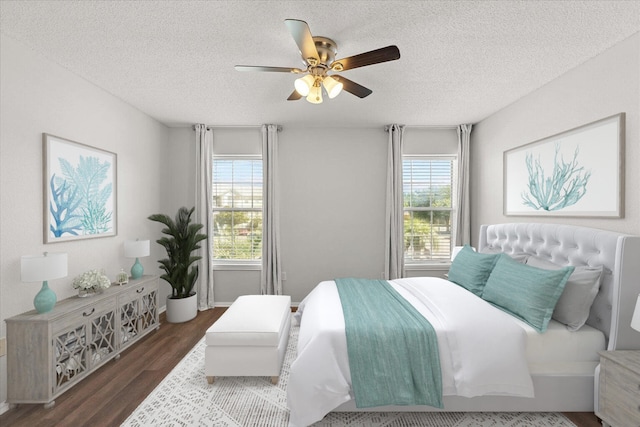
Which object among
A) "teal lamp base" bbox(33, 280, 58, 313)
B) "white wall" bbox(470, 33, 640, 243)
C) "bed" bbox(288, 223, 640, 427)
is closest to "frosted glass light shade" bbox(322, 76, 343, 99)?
"bed" bbox(288, 223, 640, 427)

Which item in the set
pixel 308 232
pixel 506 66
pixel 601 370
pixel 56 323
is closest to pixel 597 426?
pixel 601 370

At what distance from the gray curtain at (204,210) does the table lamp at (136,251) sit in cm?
97

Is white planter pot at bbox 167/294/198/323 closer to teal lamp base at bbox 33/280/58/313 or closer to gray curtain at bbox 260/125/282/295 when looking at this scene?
gray curtain at bbox 260/125/282/295

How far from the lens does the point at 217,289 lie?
14.8 ft

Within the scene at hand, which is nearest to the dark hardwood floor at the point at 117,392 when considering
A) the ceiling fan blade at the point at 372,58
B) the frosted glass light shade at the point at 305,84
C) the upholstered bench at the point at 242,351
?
the upholstered bench at the point at 242,351

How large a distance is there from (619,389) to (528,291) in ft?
2.26

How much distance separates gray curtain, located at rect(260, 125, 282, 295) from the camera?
4340 millimetres

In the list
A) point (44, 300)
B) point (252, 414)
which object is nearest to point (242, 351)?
point (252, 414)

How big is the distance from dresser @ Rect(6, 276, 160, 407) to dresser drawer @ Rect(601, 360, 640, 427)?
3847 mm

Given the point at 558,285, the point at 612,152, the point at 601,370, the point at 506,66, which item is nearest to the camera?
the point at 601,370

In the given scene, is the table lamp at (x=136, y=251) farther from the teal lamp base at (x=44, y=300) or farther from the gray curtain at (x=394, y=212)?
the gray curtain at (x=394, y=212)

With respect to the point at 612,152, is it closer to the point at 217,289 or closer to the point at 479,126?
the point at 479,126

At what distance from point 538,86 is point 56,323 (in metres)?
4.84

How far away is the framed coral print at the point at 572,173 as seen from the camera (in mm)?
2254
